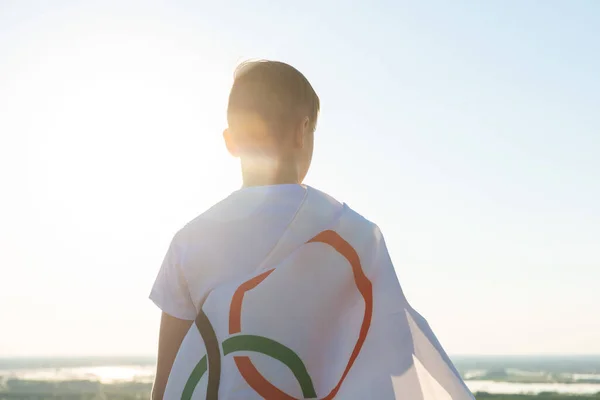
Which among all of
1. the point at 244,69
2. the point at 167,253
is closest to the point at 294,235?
the point at 167,253

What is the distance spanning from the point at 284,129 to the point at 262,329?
62 cm

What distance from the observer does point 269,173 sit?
2143mm

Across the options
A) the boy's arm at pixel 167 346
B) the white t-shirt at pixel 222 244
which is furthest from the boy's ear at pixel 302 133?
the boy's arm at pixel 167 346

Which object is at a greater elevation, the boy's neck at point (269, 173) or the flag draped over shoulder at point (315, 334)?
the boy's neck at point (269, 173)

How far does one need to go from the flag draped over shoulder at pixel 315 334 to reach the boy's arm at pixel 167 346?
14 centimetres

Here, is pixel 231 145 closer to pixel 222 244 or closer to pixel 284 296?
pixel 222 244

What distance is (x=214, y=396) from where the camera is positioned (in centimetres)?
186

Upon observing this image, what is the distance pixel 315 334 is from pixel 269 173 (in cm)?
53

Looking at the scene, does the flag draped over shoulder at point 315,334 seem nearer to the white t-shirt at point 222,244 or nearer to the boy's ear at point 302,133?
the white t-shirt at point 222,244

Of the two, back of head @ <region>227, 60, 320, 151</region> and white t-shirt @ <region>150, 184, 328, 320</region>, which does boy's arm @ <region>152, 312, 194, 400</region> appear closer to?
white t-shirt @ <region>150, 184, 328, 320</region>

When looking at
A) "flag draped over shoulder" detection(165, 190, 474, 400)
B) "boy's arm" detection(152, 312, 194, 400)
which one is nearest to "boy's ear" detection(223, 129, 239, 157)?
"flag draped over shoulder" detection(165, 190, 474, 400)

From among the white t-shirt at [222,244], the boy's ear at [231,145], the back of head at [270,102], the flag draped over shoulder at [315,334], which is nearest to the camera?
the flag draped over shoulder at [315,334]

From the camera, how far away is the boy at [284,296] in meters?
1.87

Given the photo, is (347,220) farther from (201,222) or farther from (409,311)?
(201,222)
